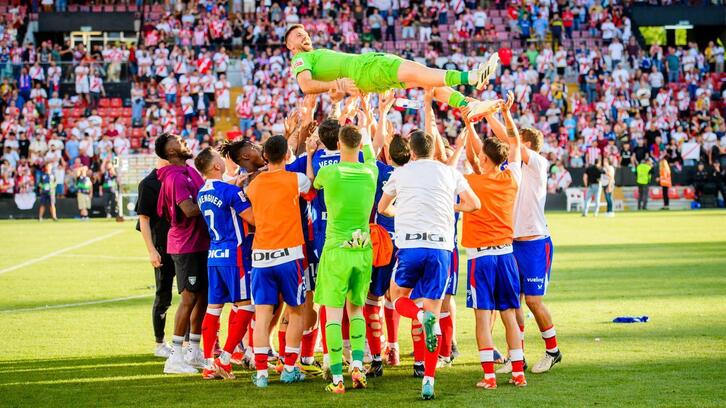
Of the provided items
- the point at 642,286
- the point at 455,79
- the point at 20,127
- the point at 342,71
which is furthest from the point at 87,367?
the point at 20,127

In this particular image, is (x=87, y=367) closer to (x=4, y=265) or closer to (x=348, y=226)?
(x=348, y=226)

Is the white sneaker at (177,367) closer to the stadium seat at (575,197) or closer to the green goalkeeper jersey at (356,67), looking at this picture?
the green goalkeeper jersey at (356,67)

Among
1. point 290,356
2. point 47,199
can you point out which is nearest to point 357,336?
point 290,356

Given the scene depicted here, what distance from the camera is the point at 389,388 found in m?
9.43

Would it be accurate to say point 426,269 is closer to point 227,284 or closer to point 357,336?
point 357,336

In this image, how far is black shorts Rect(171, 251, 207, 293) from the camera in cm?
1059

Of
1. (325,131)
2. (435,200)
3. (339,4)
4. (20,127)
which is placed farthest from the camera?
(339,4)

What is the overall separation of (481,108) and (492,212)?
0.99 metres

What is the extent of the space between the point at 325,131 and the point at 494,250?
1997 millimetres

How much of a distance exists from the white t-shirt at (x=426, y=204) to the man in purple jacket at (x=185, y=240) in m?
2.34

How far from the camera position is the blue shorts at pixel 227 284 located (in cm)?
1007

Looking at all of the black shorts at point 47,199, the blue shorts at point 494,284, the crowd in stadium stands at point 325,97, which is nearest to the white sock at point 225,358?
the blue shorts at point 494,284

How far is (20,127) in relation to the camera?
4075cm

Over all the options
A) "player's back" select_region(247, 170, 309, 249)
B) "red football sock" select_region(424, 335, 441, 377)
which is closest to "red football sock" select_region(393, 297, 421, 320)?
"red football sock" select_region(424, 335, 441, 377)
